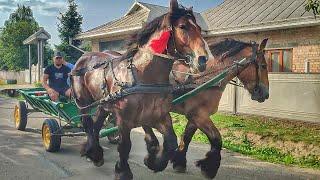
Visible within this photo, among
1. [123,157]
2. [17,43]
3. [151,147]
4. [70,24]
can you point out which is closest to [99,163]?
[151,147]

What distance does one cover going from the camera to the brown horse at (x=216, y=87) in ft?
19.1

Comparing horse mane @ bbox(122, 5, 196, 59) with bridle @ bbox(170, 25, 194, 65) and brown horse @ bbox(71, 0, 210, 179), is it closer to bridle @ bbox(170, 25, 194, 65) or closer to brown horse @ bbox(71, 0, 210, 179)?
brown horse @ bbox(71, 0, 210, 179)

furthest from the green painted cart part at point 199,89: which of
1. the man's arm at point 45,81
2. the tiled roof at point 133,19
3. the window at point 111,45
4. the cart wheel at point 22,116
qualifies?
the window at point 111,45

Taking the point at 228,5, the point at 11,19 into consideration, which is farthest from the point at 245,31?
the point at 11,19

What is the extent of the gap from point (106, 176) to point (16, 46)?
46.8 m

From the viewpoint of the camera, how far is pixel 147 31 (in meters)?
4.95

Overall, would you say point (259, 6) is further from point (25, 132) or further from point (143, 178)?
point (143, 178)

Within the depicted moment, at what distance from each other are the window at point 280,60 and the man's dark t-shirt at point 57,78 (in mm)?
8699

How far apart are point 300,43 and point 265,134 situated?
6116 mm

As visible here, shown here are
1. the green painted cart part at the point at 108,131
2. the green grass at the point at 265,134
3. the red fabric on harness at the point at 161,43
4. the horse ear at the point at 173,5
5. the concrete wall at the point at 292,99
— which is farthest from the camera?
the concrete wall at the point at 292,99

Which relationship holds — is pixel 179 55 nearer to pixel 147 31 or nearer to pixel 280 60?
pixel 147 31

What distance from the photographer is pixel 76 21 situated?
3569 cm

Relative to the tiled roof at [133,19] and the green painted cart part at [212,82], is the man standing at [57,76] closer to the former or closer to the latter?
the green painted cart part at [212,82]

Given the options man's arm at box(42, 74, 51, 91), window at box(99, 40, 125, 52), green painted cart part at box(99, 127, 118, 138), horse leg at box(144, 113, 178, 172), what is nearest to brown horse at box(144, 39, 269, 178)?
horse leg at box(144, 113, 178, 172)
